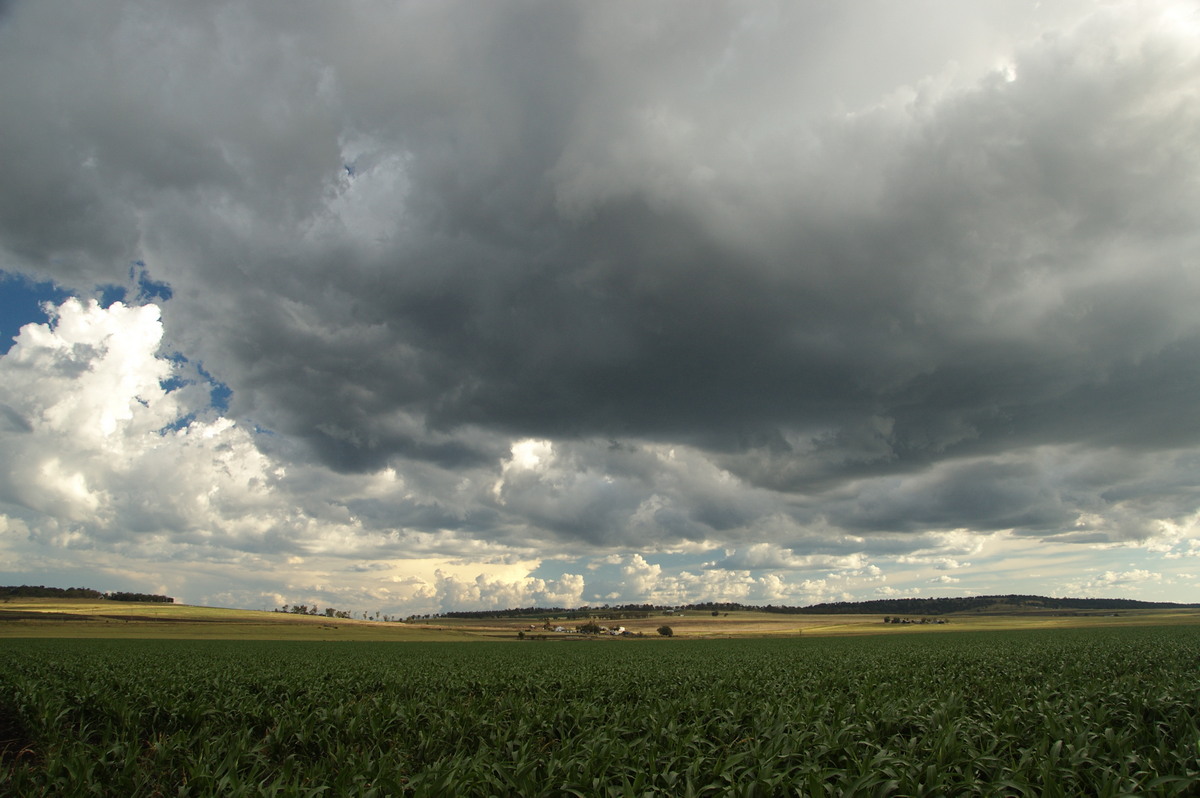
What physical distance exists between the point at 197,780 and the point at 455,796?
5.08m

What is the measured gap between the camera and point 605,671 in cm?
2820

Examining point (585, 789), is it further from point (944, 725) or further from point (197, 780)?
point (944, 725)

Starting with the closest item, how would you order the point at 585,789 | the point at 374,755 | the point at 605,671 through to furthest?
1. the point at 585,789
2. the point at 374,755
3. the point at 605,671

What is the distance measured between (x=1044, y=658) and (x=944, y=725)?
79.6 ft

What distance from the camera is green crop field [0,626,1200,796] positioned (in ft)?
28.0

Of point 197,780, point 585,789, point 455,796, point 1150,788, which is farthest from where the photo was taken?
point 197,780

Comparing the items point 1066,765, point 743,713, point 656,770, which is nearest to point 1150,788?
point 1066,765

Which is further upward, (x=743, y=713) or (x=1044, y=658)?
(x=743, y=713)

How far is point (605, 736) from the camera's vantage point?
1109cm

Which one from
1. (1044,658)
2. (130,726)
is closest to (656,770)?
(130,726)

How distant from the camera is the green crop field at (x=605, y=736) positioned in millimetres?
8523

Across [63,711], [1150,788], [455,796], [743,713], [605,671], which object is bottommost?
[605,671]

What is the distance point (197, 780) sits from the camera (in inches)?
373

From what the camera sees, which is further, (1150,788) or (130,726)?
(130,726)
